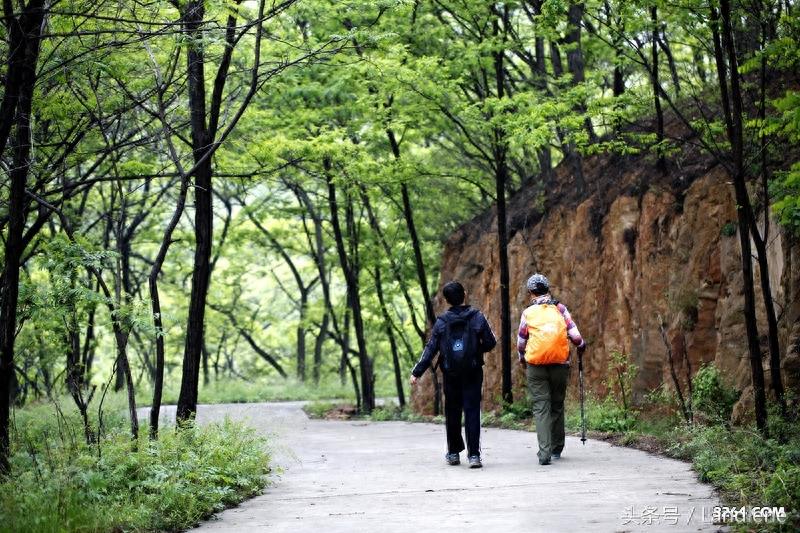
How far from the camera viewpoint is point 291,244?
121ft

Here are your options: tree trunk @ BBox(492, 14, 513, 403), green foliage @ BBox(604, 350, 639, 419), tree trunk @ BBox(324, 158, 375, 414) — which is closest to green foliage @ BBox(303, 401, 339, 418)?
tree trunk @ BBox(324, 158, 375, 414)

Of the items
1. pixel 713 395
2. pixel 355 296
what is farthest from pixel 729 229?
pixel 355 296

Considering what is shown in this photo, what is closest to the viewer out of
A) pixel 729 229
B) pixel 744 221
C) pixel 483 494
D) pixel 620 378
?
pixel 483 494

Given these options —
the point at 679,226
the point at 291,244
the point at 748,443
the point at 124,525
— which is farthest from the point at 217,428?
the point at 291,244

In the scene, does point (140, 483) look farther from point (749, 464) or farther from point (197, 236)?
point (749, 464)

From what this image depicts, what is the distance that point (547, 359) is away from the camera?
9.77m

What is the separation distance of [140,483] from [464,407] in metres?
3.79

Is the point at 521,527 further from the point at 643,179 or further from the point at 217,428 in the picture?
the point at 643,179

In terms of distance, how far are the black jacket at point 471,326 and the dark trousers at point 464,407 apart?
0.26 m

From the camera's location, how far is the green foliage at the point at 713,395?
11367 mm

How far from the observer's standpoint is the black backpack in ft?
31.8

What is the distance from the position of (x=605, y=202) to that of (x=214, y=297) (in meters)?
29.1

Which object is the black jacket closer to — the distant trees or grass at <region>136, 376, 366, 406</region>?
the distant trees

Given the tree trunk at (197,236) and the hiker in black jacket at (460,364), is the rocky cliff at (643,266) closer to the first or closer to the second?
the hiker in black jacket at (460,364)
